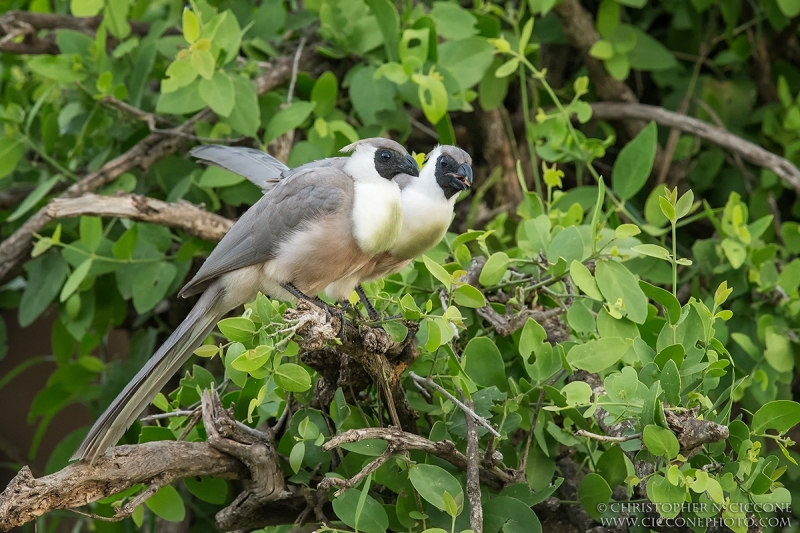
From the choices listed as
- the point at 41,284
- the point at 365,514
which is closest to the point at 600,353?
the point at 365,514

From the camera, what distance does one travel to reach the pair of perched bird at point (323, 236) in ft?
5.91

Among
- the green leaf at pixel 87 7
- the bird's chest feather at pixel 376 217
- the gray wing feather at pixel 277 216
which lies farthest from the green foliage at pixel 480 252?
the gray wing feather at pixel 277 216

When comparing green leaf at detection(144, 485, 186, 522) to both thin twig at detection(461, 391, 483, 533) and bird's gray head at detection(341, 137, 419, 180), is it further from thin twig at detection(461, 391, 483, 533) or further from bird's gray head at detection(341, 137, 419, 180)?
bird's gray head at detection(341, 137, 419, 180)

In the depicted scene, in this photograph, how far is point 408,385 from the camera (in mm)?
1770

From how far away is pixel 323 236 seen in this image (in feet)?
5.94

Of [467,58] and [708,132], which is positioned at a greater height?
[467,58]

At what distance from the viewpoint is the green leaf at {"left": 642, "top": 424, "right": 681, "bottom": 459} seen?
4.44 ft

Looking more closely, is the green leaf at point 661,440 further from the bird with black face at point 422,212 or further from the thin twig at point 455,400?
the bird with black face at point 422,212

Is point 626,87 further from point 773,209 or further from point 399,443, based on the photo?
point 399,443

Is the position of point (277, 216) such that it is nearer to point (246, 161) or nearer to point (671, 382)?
point (246, 161)

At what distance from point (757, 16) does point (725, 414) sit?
185cm

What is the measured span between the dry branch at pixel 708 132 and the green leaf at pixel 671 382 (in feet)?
4.27

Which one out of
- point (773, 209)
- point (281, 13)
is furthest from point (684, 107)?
point (281, 13)

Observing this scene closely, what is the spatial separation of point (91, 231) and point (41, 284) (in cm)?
37
